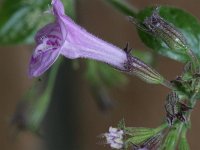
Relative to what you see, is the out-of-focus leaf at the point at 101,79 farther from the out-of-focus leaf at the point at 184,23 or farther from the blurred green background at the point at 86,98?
the blurred green background at the point at 86,98

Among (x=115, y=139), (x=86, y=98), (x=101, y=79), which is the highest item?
(x=86, y=98)

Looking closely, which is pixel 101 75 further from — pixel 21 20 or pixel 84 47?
pixel 84 47

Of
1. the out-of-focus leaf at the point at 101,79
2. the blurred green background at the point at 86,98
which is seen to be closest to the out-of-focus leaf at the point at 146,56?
the out-of-focus leaf at the point at 101,79

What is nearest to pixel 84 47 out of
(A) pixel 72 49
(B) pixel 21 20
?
(A) pixel 72 49

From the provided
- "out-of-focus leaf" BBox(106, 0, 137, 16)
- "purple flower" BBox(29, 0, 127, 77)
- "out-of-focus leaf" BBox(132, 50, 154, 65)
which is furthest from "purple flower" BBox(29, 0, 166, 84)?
"out-of-focus leaf" BBox(132, 50, 154, 65)

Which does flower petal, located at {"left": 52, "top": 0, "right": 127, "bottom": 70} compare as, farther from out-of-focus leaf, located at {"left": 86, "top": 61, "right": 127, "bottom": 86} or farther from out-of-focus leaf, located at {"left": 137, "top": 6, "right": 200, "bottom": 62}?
out-of-focus leaf, located at {"left": 86, "top": 61, "right": 127, "bottom": 86}

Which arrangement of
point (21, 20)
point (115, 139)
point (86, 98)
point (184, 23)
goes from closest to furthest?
point (115, 139) → point (184, 23) → point (21, 20) → point (86, 98)
